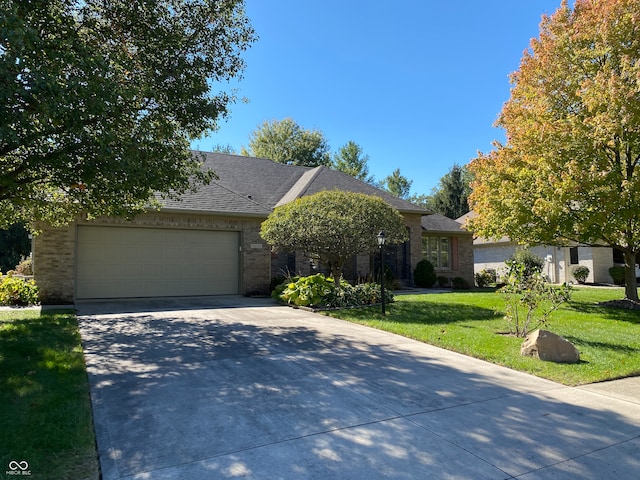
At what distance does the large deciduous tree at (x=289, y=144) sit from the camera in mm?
40062

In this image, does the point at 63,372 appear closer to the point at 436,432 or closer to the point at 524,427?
the point at 436,432

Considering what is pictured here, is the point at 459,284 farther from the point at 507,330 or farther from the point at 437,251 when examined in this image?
the point at 507,330

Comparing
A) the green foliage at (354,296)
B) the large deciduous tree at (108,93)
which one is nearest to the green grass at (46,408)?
the large deciduous tree at (108,93)

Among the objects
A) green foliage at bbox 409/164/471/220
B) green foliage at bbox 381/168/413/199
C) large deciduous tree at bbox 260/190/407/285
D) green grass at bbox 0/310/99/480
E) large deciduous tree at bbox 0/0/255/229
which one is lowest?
green grass at bbox 0/310/99/480

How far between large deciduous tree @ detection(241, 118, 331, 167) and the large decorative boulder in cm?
3501

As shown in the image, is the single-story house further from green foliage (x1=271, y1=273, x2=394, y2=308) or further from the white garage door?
green foliage (x1=271, y1=273, x2=394, y2=308)

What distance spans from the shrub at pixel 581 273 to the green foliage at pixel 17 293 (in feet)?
82.8

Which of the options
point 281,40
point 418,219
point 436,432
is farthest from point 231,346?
point 418,219

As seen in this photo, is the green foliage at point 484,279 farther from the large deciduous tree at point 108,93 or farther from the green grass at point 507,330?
the large deciduous tree at point 108,93

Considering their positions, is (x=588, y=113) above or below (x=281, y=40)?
below

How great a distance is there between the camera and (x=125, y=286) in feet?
44.4

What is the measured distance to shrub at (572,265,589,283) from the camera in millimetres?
22531

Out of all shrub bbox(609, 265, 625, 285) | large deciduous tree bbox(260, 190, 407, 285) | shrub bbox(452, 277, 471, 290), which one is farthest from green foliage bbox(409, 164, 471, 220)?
large deciduous tree bbox(260, 190, 407, 285)

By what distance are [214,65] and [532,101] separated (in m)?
10.2
